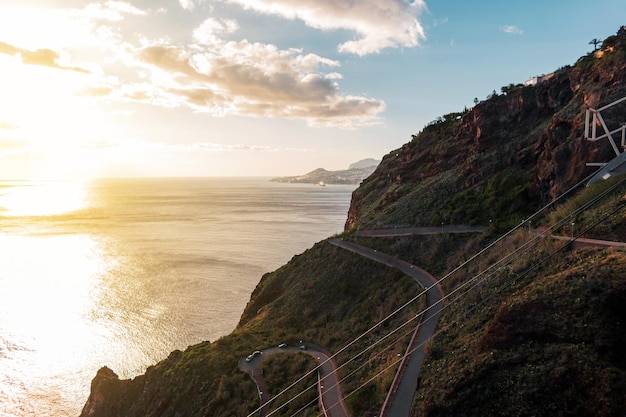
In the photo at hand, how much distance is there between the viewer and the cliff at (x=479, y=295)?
412 inches

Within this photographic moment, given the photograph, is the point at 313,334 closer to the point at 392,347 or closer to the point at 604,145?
the point at 392,347

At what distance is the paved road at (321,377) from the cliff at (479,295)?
1.97 feet

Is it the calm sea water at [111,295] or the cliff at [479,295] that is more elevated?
the cliff at [479,295]

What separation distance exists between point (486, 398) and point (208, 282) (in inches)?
2015

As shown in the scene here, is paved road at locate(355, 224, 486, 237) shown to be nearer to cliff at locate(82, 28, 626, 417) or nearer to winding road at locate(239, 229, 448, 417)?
cliff at locate(82, 28, 626, 417)

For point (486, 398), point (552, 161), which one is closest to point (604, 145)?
point (552, 161)

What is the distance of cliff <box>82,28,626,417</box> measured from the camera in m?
10.5

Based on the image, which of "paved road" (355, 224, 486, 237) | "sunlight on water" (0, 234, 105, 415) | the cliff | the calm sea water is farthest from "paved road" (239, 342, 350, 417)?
"sunlight on water" (0, 234, 105, 415)

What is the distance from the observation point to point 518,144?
3712cm

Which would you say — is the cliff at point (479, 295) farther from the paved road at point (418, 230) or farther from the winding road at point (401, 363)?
the paved road at point (418, 230)

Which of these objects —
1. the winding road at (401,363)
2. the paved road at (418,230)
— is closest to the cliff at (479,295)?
the winding road at (401,363)

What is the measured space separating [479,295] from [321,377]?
920 cm

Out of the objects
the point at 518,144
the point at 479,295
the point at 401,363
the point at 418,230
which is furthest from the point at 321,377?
the point at 518,144

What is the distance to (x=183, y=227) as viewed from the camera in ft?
354
